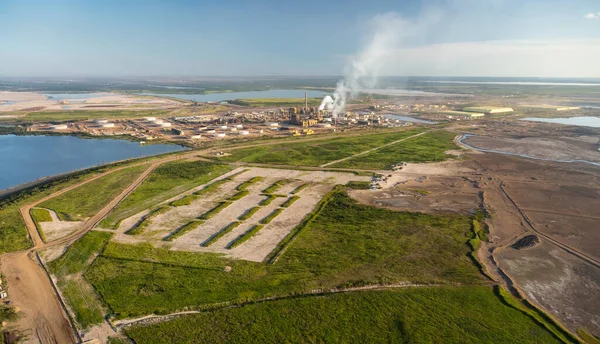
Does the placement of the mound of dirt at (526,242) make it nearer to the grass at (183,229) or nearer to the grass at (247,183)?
the grass at (183,229)

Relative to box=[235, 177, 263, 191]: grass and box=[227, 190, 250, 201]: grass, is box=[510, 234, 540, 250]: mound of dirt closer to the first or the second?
Answer: box=[227, 190, 250, 201]: grass

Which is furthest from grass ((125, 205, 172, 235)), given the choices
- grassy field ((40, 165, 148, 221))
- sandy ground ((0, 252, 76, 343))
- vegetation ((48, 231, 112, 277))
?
sandy ground ((0, 252, 76, 343))

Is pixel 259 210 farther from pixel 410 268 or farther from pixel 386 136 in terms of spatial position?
pixel 386 136

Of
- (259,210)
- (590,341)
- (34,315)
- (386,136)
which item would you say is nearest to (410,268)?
(590,341)

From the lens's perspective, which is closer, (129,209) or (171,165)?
(129,209)

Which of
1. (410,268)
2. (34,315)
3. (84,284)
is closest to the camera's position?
(34,315)

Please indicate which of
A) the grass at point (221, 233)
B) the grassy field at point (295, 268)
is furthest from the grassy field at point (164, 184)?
the grass at point (221, 233)
